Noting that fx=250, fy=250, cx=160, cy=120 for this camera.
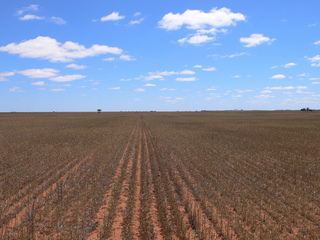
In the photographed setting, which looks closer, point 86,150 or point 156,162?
point 156,162

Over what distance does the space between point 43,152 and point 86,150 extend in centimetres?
327

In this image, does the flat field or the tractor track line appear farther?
the flat field

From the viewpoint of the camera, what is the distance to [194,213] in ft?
27.5

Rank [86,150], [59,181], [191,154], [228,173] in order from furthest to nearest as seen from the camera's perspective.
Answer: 1. [86,150]
2. [191,154]
3. [228,173]
4. [59,181]

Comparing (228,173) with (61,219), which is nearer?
(61,219)

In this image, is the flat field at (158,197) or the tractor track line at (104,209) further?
the flat field at (158,197)

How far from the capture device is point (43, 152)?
19703mm

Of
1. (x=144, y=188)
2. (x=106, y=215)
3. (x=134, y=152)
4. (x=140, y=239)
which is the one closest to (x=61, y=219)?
(x=106, y=215)

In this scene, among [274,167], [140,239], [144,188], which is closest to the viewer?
[140,239]

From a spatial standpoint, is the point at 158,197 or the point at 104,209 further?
the point at 158,197

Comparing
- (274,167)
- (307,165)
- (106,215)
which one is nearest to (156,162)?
(274,167)

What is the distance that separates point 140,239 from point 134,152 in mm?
13367

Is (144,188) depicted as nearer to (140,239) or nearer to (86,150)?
(140,239)

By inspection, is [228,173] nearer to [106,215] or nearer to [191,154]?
[191,154]
